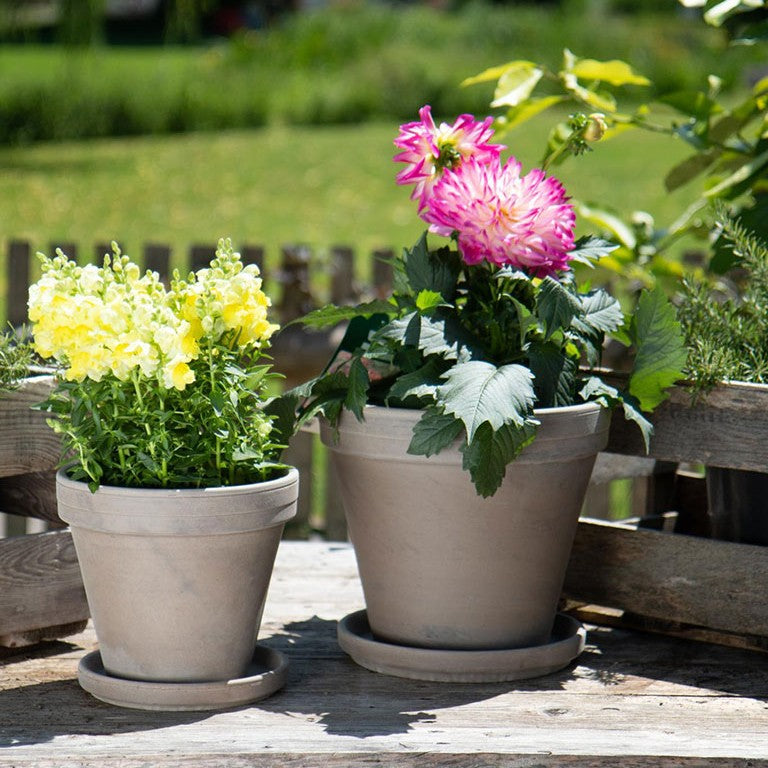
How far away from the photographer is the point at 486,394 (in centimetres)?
158

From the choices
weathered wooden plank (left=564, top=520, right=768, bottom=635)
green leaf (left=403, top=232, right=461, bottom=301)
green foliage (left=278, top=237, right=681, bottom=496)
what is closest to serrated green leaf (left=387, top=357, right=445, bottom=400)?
green foliage (left=278, top=237, right=681, bottom=496)

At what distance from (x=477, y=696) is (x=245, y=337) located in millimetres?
573

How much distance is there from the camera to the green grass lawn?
9891 mm

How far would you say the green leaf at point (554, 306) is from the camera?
5.39 feet

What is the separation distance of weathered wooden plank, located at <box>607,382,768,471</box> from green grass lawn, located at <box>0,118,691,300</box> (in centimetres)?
705

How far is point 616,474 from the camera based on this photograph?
94.0 inches

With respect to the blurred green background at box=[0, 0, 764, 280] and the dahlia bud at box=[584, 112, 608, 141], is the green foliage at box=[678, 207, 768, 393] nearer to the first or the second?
the dahlia bud at box=[584, 112, 608, 141]

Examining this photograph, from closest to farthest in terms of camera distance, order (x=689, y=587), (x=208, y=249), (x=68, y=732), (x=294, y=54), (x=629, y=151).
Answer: (x=68, y=732) → (x=689, y=587) → (x=208, y=249) → (x=629, y=151) → (x=294, y=54)

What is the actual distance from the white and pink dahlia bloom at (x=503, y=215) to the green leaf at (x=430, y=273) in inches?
3.1

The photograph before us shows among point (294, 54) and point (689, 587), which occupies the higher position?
point (294, 54)

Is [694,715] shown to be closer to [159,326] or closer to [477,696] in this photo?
[477,696]

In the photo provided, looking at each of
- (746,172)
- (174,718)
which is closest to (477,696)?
(174,718)

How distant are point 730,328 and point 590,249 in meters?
0.28

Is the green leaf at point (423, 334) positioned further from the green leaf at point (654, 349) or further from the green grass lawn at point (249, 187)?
the green grass lawn at point (249, 187)
